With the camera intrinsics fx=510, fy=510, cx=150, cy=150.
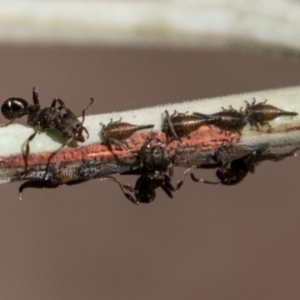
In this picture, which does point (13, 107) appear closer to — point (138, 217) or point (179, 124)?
point (179, 124)

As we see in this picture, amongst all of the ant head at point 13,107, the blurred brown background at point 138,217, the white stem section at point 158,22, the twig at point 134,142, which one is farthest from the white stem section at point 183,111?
the blurred brown background at point 138,217

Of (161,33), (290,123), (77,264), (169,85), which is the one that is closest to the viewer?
(290,123)

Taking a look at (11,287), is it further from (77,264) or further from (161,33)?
(161,33)

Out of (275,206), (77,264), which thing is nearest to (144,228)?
(77,264)

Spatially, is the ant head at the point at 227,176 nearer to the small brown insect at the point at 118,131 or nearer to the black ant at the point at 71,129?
the small brown insect at the point at 118,131

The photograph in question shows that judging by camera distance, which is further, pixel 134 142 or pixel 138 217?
pixel 138 217

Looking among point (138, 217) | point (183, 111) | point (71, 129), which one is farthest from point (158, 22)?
point (138, 217)
